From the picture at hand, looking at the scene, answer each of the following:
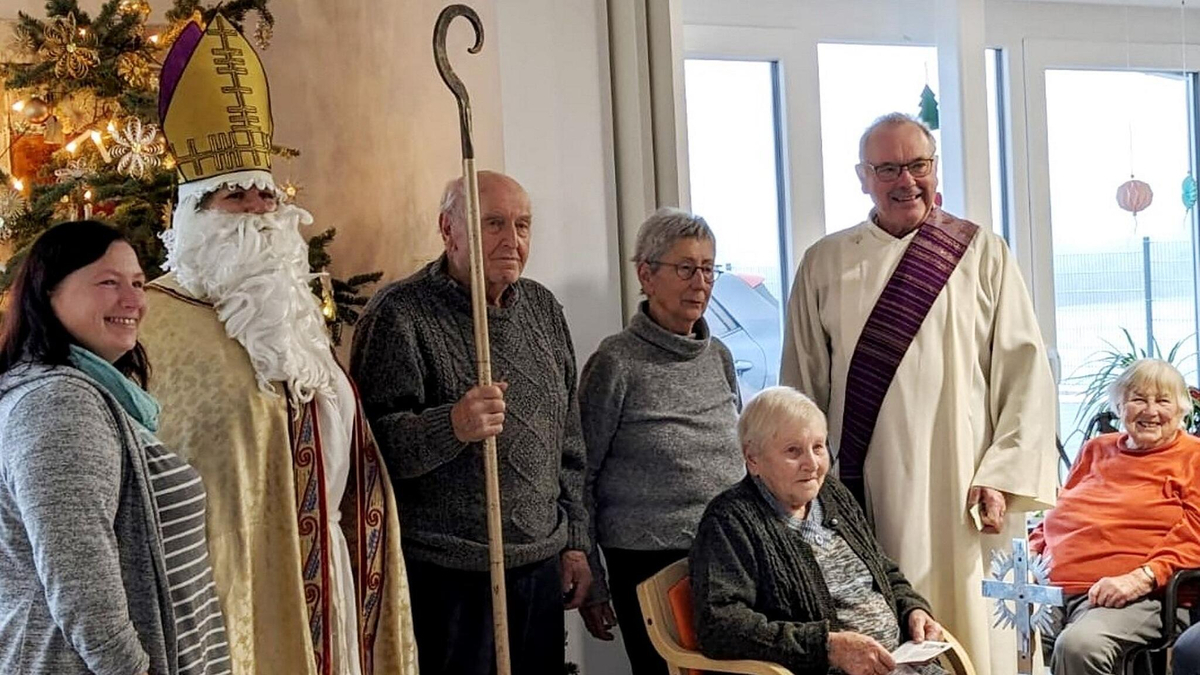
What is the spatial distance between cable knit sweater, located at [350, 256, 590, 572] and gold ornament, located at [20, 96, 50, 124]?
2.81 feet

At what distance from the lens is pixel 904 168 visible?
3.04 metres

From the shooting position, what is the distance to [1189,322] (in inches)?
208

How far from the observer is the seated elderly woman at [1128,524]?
332 cm

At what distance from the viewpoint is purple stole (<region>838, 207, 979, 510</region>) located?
3057 millimetres

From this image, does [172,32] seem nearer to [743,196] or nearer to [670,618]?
[670,618]

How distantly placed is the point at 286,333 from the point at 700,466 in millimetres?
997

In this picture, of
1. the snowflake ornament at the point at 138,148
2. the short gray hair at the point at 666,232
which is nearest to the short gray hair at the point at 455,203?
the short gray hair at the point at 666,232

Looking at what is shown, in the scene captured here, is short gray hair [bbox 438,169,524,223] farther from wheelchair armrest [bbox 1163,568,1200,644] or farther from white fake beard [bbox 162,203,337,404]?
wheelchair armrest [bbox 1163,568,1200,644]

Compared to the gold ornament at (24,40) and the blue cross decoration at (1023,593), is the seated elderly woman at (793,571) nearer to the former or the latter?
the blue cross decoration at (1023,593)

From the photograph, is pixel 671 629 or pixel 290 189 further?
pixel 290 189

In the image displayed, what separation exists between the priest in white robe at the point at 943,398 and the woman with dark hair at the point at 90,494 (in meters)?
1.53

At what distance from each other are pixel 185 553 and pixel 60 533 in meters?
0.26

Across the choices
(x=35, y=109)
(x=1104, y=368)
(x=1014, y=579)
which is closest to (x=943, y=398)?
(x=1014, y=579)

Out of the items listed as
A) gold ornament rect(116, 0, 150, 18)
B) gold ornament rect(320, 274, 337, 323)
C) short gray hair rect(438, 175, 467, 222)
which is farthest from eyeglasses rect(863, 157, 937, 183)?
gold ornament rect(116, 0, 150, 18)
